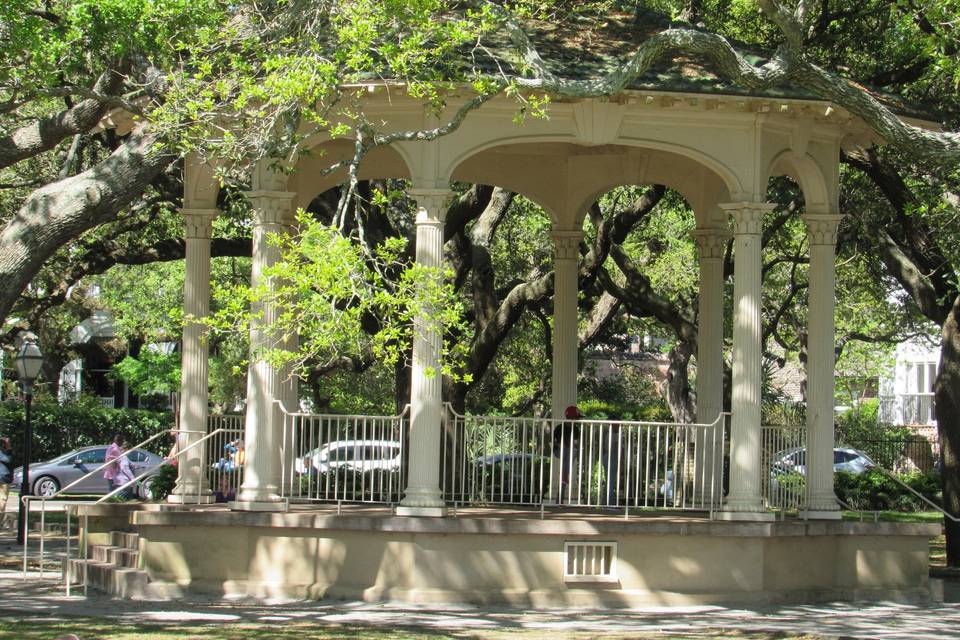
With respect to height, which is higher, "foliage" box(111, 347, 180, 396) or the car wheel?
"foliage" box(111, 347, 180, 396)

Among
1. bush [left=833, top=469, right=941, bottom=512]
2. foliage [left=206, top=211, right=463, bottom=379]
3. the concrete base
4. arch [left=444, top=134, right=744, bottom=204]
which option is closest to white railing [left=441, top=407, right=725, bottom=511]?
the concrete base

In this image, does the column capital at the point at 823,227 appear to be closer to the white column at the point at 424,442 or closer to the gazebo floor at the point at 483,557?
the gazebo floor at the point at 483,557

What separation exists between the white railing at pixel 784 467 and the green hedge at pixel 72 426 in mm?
30504

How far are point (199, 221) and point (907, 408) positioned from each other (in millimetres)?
47465

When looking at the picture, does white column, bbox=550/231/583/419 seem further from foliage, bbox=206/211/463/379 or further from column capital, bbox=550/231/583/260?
foliage, bbox=206/211/463/379

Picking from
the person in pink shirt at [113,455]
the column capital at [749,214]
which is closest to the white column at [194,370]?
the column capital at [749,214]

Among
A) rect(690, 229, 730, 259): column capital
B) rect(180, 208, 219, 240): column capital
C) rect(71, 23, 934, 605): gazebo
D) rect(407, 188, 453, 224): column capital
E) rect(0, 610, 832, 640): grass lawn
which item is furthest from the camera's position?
rect(690, 229, 730, 259): column capital

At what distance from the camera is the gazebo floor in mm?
15422

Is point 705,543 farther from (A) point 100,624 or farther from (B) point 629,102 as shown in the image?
(A) point 100,624

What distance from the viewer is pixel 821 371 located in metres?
17.4

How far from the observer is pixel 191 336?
18.3 metres

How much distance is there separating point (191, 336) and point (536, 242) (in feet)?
58.4

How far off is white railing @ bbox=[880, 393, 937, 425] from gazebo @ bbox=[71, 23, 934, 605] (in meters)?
42.8

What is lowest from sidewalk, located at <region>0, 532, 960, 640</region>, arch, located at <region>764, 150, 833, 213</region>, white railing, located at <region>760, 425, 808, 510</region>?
sidewalk, located at <region>0, 532, 960, 640</region>
